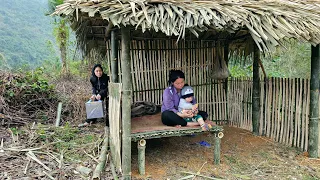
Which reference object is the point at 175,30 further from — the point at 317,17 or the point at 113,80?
the point at 317,17

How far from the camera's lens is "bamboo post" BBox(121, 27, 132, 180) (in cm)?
402

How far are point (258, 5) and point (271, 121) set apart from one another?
285 centimetres

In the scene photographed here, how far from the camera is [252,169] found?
15.4 feet

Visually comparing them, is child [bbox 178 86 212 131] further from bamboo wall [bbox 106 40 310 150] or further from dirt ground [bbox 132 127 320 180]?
bamboo wall [bbox 106 40 310 150]

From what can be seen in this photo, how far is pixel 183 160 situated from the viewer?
499 centimetres

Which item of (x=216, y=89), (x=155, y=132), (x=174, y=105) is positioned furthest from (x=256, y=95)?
(x=155, y=132)

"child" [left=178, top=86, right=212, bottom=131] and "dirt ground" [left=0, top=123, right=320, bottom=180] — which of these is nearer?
"dirt ground" [left=0, top=123, right=320, bottom=180]

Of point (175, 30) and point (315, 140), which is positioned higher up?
point (175, 30)

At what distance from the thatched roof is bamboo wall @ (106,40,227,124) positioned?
89.5 inches

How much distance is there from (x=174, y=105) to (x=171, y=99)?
0.47ft

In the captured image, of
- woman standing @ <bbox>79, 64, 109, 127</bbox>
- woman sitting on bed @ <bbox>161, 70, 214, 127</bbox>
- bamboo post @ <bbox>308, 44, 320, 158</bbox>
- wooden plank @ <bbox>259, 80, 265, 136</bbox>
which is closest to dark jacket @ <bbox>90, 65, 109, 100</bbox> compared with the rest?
woman standing @ <bbox>79, 64, 109, 127</bbox>

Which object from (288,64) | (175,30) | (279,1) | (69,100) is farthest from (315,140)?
(69,100)

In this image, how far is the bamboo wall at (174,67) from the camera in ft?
20.9

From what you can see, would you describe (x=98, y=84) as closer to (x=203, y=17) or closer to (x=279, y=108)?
(x=203, y=17)
